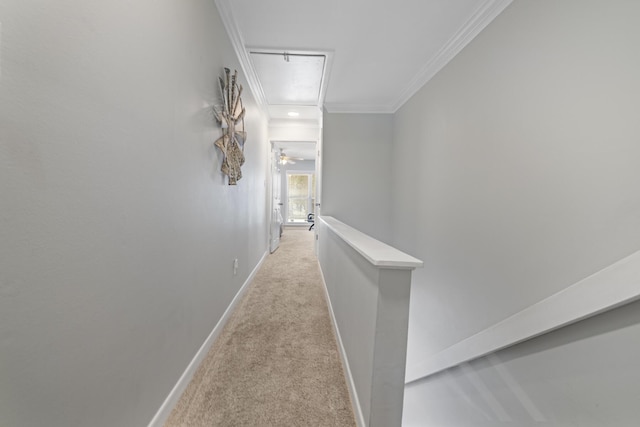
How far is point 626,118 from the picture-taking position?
40.6 inches

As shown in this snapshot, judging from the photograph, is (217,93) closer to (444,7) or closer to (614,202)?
(444,7)

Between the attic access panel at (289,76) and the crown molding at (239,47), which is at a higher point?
the attic access panel at (289,76)

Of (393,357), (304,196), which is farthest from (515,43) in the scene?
(304,196)

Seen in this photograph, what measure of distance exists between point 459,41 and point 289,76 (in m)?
1.74

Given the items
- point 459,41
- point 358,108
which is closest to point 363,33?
point 459,41

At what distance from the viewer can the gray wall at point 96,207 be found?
0.55 meters

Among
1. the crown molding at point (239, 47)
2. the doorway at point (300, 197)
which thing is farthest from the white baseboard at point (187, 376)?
the doorway at point (300, 197)

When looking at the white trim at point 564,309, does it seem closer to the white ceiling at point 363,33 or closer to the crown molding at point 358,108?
the white ceiling at point 363,33

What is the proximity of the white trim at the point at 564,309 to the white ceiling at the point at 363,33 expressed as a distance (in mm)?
1730

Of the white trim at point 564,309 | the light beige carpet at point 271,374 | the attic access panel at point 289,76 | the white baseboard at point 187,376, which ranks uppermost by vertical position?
the attic access panel at point 289,76

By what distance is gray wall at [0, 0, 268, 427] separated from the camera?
1.81ft

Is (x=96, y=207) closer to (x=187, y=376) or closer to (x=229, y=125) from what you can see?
(x=187, y=376)

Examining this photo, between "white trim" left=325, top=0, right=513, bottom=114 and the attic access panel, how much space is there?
0.43m

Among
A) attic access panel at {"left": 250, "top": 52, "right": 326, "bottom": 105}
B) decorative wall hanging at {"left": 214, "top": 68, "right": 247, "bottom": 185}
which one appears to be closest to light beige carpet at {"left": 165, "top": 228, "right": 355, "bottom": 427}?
decorative wall hanging at {"left": 214, "top": 68, "right": 247, "bottom": 185}
